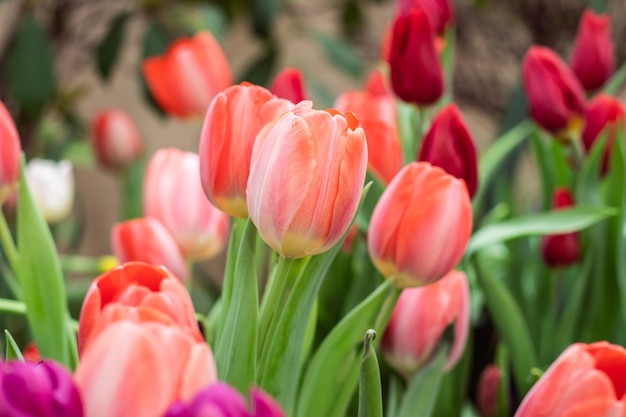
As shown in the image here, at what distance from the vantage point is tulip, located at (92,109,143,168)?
848 mm

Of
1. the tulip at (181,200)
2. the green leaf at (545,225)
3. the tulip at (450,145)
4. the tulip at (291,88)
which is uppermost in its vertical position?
the tulip at (291,88)

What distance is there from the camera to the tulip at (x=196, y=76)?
1.95 ft

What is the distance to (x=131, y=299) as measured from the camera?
209 millimetres

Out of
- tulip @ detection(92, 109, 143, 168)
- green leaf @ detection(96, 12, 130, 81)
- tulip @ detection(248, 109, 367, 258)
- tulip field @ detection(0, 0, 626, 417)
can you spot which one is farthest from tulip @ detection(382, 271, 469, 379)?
green leaf @ detection(96, 12, 130, 81)

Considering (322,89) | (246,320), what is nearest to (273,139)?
(246,320)

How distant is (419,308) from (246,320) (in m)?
0.10

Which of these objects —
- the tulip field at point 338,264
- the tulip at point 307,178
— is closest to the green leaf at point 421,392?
the tulip field at point 338,264

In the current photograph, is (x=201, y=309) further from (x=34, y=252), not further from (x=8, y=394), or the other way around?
(x=8, y=394)

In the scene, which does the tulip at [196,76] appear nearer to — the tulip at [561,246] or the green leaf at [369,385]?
the tulip at [561,246]

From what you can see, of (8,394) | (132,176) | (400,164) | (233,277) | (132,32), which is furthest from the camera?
(132,32)

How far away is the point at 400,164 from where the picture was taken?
0.40 m

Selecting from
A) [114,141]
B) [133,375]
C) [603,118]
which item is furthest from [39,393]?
[114,141]

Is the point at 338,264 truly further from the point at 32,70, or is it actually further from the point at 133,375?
the point at 32,70

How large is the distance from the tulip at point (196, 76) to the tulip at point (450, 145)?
31cm
